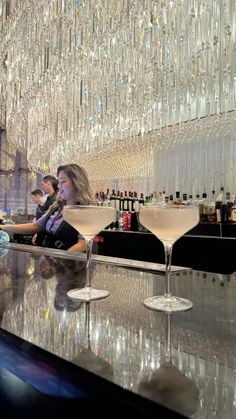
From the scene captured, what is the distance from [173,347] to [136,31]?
2.11 metres

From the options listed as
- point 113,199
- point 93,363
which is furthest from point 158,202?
point 93,363

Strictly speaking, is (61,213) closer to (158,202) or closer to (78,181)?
(78,181)

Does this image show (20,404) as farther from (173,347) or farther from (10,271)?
(10,271)

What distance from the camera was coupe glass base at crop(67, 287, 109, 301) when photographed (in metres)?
0.71

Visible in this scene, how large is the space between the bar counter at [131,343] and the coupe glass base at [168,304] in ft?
0.05

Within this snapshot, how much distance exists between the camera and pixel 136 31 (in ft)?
6.90

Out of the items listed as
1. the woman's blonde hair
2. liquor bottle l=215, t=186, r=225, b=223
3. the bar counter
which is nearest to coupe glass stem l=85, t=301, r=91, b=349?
the bar counter

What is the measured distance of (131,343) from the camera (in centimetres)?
48

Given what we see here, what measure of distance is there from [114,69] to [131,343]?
216 cm

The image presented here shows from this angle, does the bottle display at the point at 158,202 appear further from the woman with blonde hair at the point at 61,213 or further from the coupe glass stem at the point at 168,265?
the coupe glass stem at the point at 168,265

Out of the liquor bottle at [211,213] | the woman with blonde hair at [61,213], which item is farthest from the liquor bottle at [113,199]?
the woman with blonde hair at [61,213]

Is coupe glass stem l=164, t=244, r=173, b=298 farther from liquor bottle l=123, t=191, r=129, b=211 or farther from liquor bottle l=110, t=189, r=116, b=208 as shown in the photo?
liquor bottle l=123, t=191, r=129, b=211

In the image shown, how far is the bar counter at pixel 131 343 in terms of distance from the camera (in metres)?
0.34

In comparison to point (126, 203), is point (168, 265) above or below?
below
